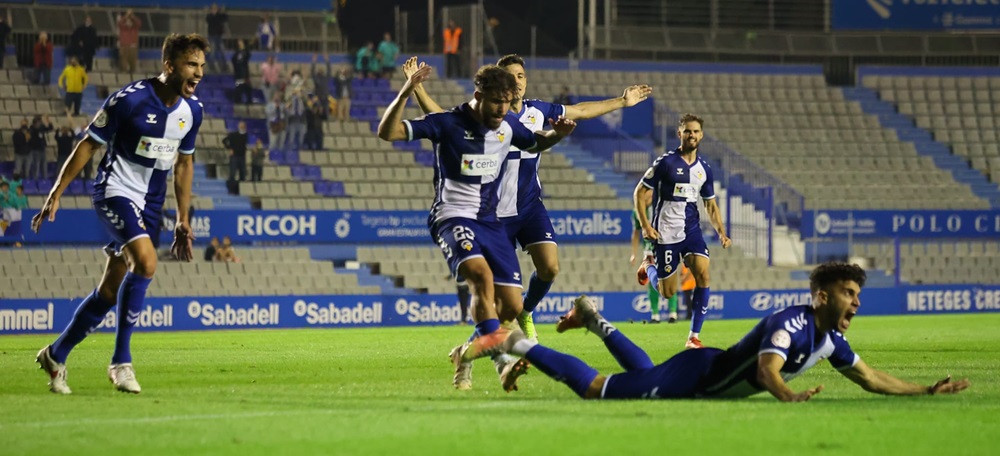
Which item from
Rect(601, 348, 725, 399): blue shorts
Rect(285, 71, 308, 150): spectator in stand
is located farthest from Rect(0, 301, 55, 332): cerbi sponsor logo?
Rect(601, 348, 725, 399): blue shorts

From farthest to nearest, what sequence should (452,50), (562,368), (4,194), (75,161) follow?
(452,50)
(4,194)
(75,161)
(562,368)

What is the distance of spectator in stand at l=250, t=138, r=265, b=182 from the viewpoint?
98.0 feet

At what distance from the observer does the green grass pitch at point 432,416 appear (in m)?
6.73

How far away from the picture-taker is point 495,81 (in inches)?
380

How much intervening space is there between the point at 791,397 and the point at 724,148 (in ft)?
89.8

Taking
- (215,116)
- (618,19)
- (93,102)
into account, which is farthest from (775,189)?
(93,102)

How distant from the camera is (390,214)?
95.1 feet

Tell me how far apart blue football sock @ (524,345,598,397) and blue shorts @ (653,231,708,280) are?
26.7ft

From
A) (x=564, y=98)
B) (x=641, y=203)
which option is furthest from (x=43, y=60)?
(x=641, y=203)

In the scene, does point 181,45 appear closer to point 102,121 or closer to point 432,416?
point 102,121

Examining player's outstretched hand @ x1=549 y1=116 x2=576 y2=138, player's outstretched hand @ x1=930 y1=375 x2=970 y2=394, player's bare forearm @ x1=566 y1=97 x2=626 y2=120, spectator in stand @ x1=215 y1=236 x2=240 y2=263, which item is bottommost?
spectator in stand @ x1=215 y1=236 x2=240 y2=263

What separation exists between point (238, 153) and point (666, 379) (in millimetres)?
22232

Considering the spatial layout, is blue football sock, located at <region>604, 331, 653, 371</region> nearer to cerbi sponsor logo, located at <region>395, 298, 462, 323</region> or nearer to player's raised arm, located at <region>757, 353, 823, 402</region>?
player's raised arm, located at <region>757, 353, 823, 402</region>

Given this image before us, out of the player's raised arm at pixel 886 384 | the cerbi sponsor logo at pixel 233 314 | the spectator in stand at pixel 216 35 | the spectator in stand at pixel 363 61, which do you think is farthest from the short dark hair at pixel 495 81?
the spectator in stand at pixel 363 61
